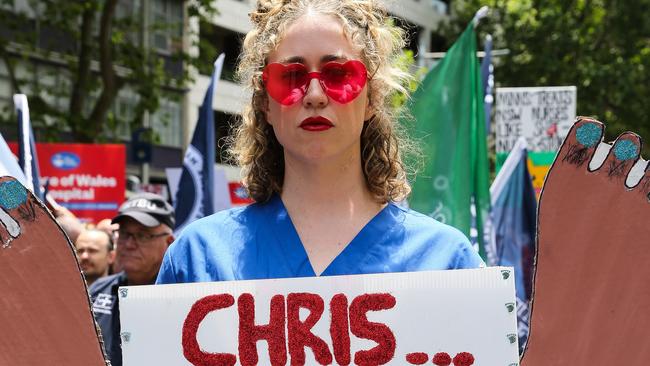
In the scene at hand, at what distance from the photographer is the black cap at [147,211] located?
198 inches

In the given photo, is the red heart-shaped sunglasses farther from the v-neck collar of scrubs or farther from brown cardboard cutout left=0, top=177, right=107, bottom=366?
brown cardboard cutout left=0, top=177, right=107, bottom=366

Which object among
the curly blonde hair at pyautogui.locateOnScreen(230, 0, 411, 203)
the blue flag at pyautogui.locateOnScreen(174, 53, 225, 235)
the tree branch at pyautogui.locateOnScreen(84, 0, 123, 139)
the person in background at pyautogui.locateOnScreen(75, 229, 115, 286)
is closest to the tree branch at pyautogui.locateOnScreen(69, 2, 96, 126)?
the tree branch at pyautogui.locateOnScreen(84, 0, 123, 139)

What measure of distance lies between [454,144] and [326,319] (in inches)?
147

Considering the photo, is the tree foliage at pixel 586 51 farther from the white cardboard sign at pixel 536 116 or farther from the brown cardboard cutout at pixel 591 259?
the brown cardboard cutout at pixel 591 259

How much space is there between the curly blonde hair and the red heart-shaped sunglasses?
2.5 inches

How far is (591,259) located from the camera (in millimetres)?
1915

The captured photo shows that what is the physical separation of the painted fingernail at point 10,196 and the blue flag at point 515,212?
12.8ft

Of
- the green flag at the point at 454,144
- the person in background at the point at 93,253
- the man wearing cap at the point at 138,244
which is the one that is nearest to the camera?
the man wearing cap at the point at 138,244

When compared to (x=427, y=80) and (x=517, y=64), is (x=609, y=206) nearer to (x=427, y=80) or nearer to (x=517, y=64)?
(x=427, y=80)

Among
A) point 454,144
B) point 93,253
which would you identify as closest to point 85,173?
point 93,253

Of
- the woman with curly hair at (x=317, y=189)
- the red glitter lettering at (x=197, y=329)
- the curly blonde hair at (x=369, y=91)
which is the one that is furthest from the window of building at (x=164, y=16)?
the red glitter lettering at (x=197, y=329)

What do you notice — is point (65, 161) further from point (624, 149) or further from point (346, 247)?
point (624, 149)

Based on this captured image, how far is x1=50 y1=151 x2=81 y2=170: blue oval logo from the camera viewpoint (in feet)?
28.8

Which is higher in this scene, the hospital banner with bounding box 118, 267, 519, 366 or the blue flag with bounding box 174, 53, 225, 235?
the hospital banner with bounding box 118, 267, 519, 366
